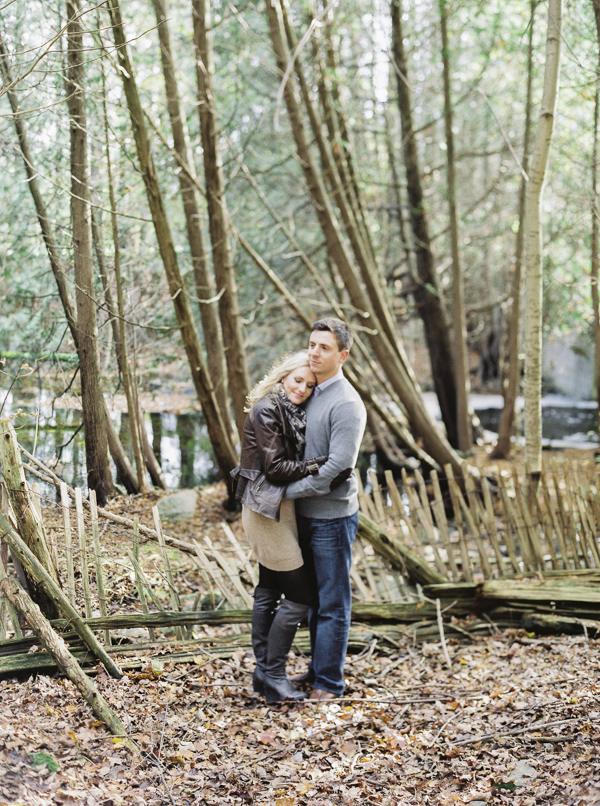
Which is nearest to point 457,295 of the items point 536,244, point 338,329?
point 536,244

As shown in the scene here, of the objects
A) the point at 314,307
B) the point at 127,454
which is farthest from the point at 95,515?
the point at 314,307

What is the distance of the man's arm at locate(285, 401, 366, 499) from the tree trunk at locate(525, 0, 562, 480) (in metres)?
2.64

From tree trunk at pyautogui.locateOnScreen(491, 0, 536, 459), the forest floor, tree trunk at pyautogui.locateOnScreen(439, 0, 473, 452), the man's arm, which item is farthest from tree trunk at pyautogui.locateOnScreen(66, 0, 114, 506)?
tree trunk at pyautogui.locateOnScreen(491, 0, 536, 459)

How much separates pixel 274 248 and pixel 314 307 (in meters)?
1.55

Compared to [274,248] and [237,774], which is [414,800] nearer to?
[237,774]

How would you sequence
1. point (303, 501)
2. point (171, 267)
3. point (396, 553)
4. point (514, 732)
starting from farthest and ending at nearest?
point (171, 267)
point (396, 553)
point (303, 501)
point (514, 732)

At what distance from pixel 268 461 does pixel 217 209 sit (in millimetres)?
4640

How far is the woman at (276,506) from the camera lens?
3307 millimetres

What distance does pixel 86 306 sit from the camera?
4.69m

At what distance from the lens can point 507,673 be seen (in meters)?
3.91

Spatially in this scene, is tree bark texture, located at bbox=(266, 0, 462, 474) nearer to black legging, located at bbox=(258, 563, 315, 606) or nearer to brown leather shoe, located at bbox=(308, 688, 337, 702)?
black legging, located at bbox=(258, 563, 315, 606)

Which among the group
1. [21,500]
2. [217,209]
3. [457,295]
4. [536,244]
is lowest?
[21,500]

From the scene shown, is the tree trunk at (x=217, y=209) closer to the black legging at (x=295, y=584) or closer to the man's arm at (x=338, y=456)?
the black legging at (x=295, y=584)

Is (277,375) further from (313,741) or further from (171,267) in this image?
(171,267)
